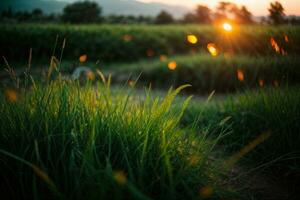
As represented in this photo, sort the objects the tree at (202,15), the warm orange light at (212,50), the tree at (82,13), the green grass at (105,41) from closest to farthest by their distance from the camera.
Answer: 1. the warm orange light at (212,50)
2. the green grass at (105,41)
3. the tree at (82,13)
4. the tree at (202,15)

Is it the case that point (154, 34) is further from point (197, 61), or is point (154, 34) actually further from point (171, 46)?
point (197, 61)

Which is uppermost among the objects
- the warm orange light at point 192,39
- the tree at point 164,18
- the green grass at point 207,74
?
the tree at point 164,18

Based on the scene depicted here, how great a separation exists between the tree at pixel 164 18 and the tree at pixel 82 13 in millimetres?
3552

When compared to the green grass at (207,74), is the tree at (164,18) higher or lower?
higher

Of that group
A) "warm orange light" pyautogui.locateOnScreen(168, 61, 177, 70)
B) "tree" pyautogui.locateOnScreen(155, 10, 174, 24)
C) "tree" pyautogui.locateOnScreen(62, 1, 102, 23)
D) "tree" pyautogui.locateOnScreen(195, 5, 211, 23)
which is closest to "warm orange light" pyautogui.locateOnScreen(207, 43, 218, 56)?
"warm orange light" pyautogui.locateOnScreen(168, 61, 177, 70)

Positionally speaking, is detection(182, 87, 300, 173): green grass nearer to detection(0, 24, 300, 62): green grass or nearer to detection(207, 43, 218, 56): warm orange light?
detection(207, 43, 218, 56): warm orange light

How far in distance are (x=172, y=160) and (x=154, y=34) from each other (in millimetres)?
8638

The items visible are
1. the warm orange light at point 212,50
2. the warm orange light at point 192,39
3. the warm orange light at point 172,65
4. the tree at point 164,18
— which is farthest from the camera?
the tree at point 164,18

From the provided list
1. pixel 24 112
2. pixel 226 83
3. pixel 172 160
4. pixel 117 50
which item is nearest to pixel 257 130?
pixel 172 160

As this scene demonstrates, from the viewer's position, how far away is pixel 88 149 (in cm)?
105

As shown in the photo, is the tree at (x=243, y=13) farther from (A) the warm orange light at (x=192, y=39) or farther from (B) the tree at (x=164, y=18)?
(B) the tree at (x=164, y=18)

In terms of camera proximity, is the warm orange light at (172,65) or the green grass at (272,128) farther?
the warm orange light at (172,65)

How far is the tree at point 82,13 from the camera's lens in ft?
51.4

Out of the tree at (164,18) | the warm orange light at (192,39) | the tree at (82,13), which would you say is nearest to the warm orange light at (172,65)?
the warm orange light at (192,39)
